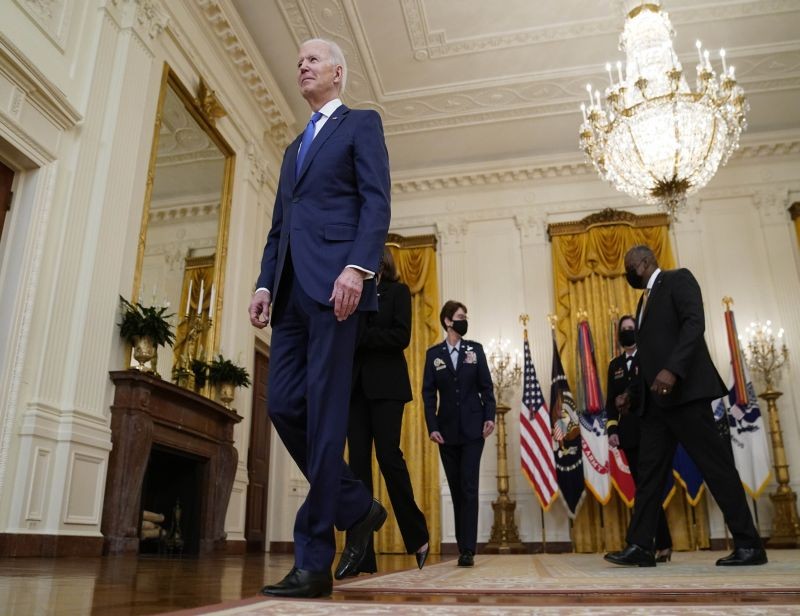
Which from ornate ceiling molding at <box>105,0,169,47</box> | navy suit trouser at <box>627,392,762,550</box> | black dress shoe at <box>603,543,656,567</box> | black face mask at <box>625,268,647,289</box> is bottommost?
black dress shoe at <box>603,543,656,567</box>

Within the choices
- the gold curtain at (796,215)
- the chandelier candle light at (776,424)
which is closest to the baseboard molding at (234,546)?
the chandelier candle light at (776,424)

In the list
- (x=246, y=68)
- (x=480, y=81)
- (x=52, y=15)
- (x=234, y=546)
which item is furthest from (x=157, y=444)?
(x=480, y=81)

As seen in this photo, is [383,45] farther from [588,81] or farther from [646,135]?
[646,135]

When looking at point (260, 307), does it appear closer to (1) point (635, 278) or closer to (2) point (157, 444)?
(1) point (635, 278)

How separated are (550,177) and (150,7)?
509cm

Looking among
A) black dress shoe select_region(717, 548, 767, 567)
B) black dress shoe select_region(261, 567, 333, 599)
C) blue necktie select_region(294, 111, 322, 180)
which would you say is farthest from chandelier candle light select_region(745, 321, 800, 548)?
blue necktie select_region(294, 111, 322, 180)

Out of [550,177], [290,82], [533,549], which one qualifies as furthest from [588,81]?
[533,549]

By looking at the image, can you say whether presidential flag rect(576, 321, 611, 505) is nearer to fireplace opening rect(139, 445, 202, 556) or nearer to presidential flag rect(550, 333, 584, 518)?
presidential flag rect(550, 333, 584, 518)

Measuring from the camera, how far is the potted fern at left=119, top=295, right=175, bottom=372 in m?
4.34

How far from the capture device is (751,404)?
662 centimetres

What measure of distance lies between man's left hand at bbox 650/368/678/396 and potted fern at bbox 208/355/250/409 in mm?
3775

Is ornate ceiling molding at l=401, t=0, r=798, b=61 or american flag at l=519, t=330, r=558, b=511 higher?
ornate ceiling molding at l=401, t=0, r=798, b=61

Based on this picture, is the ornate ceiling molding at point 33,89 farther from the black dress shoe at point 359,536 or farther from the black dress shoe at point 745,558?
the black dress shoe at point 745,558

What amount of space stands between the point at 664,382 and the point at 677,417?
196mm
